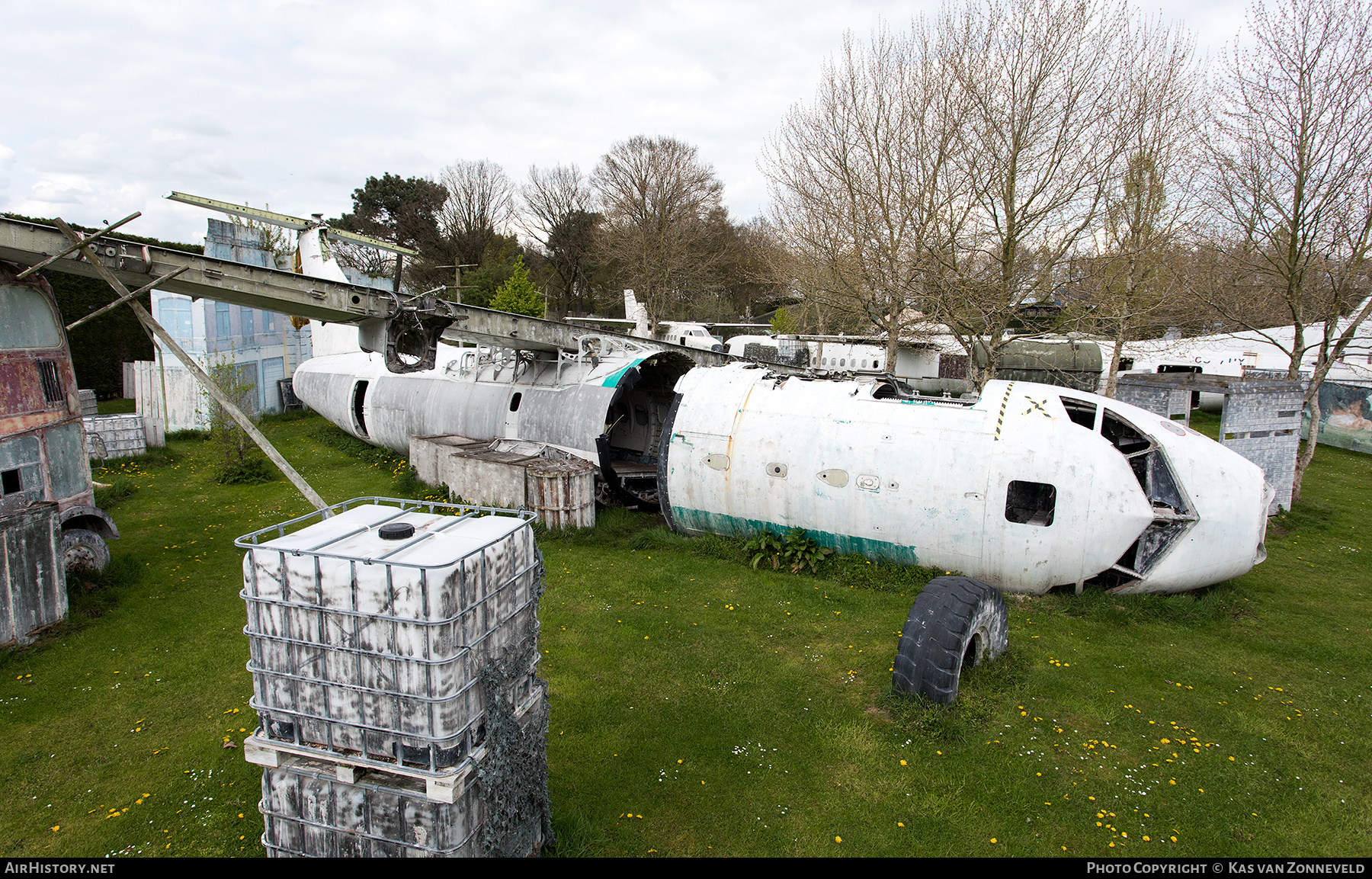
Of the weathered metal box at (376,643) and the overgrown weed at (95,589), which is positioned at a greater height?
the weathered metal box at (376,643)

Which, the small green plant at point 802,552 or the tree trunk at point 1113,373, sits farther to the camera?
the tree trunk at point 1113,373

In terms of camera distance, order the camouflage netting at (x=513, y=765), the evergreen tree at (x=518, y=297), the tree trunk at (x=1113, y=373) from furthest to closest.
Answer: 1. the evergreen tree at (x=518, y=297)
2. the tree trunk at (x=1113, y=373)
3. the camouflage netting at (x=513, y=765)

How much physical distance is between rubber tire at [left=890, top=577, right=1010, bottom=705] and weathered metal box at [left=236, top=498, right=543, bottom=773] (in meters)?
4.56

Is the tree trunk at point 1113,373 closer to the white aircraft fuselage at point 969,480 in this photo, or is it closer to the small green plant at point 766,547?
the white aircraft fuselage at point 969,480

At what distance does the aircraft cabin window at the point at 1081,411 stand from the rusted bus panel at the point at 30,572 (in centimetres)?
1364

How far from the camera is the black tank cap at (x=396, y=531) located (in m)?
4.90

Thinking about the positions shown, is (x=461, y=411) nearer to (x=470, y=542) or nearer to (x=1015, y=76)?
(x=470, y=542)

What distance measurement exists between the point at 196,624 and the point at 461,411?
7481 mm

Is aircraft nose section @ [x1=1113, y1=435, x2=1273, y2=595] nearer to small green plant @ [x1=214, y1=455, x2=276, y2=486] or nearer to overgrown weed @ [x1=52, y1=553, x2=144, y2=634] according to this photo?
overgrown weed @ [x1=52, y1=553, x2=144, y2=634]

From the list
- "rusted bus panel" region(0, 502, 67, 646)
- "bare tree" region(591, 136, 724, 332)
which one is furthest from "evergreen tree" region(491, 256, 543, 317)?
"rusted bus panel" region(0, 502, 67, 646)

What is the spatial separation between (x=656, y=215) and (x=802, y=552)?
43.7 meters

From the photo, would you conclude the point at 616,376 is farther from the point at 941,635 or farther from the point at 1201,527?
the point at 1201,527

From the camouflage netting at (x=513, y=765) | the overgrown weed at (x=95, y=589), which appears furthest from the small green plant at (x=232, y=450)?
the camouflage netting at (x=513, y=765)
